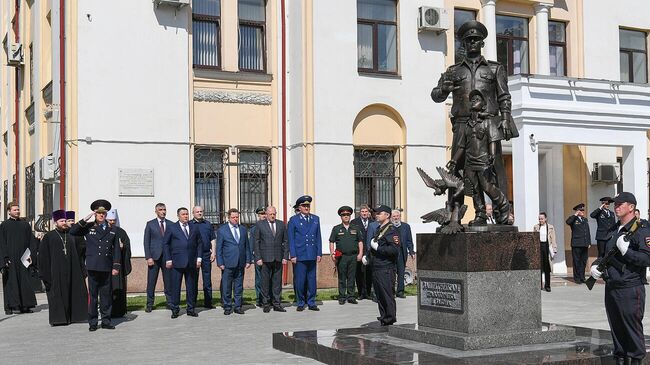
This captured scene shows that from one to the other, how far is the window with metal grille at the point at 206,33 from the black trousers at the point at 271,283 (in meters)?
6.13

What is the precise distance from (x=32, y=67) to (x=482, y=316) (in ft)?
57.6

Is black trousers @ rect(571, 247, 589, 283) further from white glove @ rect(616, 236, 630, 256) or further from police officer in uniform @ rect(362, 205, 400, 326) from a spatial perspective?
white glove @ rect(616, 236, 630, 256)

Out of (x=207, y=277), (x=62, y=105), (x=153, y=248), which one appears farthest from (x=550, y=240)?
(x=62, y=105)

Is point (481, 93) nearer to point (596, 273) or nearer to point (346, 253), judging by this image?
point (596, 273)

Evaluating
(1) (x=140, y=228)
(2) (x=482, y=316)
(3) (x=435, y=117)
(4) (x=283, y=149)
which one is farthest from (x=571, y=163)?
(2) (x=482, y=316)

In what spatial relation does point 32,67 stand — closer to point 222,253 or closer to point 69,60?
point 69,60

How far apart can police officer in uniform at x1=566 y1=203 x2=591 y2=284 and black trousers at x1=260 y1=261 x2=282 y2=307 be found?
28.1 ft

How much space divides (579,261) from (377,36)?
281 inches

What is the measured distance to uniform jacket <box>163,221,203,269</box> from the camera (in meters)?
15.4

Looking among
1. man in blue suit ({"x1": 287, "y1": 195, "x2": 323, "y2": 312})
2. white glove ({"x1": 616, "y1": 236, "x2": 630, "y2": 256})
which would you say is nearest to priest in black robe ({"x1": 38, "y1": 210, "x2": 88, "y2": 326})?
man in blue suit ({"x1": 287, "y1": 195, "x2": 323, "y2": 312})

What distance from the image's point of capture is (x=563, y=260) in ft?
76.3

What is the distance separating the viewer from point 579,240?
2155 cm

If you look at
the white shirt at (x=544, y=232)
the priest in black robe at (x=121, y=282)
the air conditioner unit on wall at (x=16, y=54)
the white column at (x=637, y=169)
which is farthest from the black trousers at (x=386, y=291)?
the air conditioner unit on wall at (x=16, y=54)

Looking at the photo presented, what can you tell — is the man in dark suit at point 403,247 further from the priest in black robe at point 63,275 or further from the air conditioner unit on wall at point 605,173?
the air conditioner unit on wall at point 605,173
